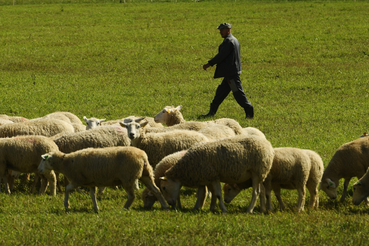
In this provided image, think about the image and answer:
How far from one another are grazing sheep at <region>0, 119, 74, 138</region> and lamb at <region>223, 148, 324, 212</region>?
4255 mm

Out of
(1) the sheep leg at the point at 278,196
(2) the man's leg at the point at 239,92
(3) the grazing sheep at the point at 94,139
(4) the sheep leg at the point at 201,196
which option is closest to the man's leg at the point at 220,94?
(2) the man's leg at the point at 239,92

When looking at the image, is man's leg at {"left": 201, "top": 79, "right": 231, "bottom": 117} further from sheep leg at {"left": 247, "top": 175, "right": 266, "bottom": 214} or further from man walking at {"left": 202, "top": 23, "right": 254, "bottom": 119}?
sheep leg at {"left": 247, "top": 175, "right": 266, "bottom": 214}

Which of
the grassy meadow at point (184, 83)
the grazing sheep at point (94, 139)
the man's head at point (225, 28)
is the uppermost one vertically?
the man's head at point (225, 28)

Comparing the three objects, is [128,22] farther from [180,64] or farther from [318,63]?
[318,63]

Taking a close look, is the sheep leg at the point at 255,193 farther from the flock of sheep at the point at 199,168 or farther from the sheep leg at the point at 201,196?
the sheep leg at the point at 201,196

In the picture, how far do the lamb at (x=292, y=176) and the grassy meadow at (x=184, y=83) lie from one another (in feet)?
0.84

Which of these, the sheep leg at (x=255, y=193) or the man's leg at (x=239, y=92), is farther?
the man's leg at (x=239, y=92)

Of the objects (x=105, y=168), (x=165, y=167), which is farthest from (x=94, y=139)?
(x=105, y=168)

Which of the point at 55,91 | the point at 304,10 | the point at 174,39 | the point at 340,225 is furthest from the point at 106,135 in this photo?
the point at 304,10

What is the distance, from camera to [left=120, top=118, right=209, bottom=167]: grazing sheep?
9.58 metres

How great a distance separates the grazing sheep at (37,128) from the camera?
10.9 m

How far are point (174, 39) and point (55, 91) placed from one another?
11754 millimetres

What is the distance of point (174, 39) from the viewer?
3027 cm

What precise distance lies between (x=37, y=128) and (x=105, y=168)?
3.73 meters
